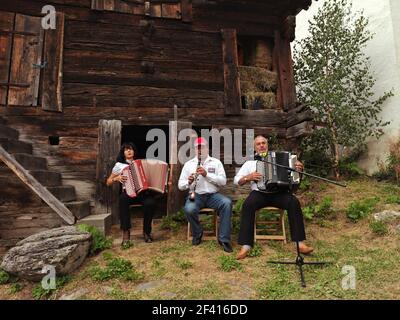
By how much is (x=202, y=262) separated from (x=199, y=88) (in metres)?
4.51

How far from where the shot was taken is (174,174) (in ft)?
22.7

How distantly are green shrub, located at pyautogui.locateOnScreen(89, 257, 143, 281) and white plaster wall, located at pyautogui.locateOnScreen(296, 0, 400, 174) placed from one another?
23.8 feet

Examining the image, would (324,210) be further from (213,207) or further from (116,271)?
(116,271)

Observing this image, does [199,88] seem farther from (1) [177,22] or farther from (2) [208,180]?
(2) [208,180]

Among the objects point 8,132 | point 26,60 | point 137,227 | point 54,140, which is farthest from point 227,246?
point 26,60

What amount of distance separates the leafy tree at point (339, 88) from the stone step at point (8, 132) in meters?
7.23

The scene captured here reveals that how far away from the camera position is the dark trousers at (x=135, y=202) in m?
5.31

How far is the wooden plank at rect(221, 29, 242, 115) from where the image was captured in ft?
25.4

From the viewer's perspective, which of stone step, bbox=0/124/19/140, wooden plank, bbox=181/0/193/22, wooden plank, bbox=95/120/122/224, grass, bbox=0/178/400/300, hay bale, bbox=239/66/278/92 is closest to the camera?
grass, bbox=0/178/400/300

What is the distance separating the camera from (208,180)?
5430mm

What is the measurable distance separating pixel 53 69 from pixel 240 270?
569 centimetres

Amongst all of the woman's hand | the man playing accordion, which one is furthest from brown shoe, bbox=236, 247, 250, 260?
the woman's hand

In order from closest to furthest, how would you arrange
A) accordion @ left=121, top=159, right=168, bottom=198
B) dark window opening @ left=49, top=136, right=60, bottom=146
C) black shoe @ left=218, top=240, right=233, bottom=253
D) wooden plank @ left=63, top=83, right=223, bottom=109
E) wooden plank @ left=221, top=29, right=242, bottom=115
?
black shoe @ left=218, top=240, right=233, bottom=253 → accordion @ left=121, top=159, right=168, bottom=198 → dark window opening @ left=49, top=136, right=60, bottom=146 → wooden plank @ left=63, top=83, right=223, bottom=109 → wooden plank @ left=221, top=29, right=242, bottom=115

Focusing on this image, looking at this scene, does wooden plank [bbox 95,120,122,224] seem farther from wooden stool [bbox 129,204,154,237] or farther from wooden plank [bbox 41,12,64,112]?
wooden plank [bbox 41,12,64,112]
